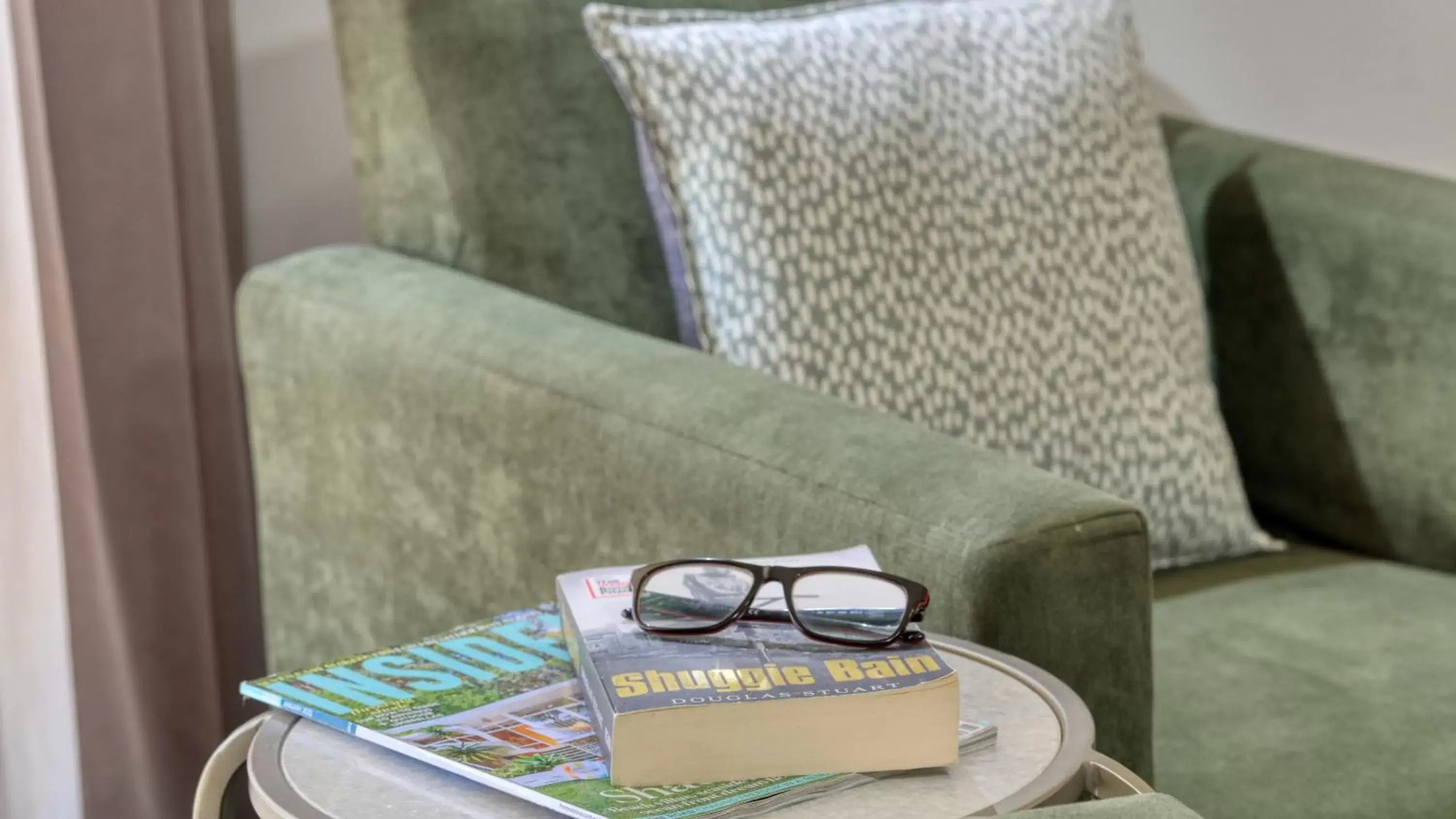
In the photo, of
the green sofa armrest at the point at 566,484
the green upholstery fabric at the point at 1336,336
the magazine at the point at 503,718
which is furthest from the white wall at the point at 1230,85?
the magazine at the point at 503,718

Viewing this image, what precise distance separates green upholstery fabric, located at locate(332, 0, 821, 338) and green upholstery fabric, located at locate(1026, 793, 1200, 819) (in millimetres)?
852

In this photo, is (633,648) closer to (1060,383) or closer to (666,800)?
(666,800)

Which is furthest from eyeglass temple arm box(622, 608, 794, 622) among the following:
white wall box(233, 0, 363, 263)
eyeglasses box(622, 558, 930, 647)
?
white wall box(233, 0, 363, 263)

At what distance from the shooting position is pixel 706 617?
2.49 ft

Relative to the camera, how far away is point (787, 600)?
2.48 feet

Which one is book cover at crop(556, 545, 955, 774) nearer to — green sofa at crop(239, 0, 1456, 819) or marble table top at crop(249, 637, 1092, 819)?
marble table top at crop(249, 637, 1092, 819)

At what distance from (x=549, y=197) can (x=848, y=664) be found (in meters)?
0.78

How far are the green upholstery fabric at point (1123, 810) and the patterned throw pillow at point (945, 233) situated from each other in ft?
2.19

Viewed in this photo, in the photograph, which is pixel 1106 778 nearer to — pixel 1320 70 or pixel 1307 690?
pixel 1307 690

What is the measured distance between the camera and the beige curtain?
1374 mm

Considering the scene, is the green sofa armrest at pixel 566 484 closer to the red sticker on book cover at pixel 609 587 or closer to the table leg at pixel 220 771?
the red sticker on book cover at pixel 609 587

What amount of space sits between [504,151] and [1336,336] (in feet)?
2.50

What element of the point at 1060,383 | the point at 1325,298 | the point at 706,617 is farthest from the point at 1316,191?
the point at 706,617

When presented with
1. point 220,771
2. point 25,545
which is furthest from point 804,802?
point 25,545
